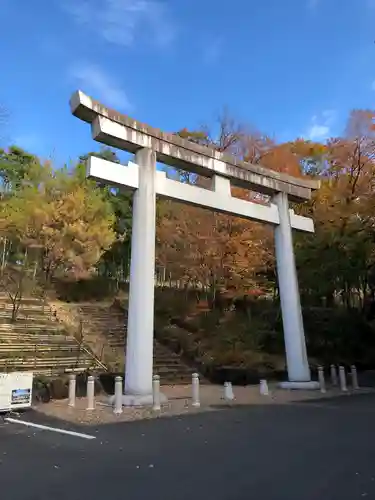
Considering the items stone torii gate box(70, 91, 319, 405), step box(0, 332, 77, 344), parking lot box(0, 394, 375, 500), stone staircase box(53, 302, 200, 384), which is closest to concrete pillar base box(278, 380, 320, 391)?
stone torii gate box(70, 91, 319, 405)

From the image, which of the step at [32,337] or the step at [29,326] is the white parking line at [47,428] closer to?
the step at [32,337]

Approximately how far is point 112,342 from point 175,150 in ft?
31.4

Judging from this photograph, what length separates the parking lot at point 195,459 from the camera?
4.19 meters

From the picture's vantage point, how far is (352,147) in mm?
20016

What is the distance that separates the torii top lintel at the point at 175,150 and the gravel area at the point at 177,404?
6724 millimetres

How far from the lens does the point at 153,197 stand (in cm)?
1167

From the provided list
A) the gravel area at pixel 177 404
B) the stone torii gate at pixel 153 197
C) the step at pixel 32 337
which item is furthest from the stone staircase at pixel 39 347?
the stone torii gate at pixel 153 197

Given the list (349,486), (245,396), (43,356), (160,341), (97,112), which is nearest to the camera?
(349,486)

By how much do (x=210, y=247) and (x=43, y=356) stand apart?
9.26 metres

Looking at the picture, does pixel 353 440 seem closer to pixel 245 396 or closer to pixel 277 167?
pixel 245 396

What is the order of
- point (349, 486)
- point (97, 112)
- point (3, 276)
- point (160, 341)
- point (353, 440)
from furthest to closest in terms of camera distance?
point (3, 276) → point (160, 341) → point (97, 112) → point (353, 440) → point (349, 486)

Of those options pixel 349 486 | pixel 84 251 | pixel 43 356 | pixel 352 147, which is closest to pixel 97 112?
pixel 43 356

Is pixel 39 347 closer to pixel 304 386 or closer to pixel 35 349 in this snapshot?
pixel 35 349

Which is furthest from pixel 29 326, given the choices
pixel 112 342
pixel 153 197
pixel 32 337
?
pixel 153 197
